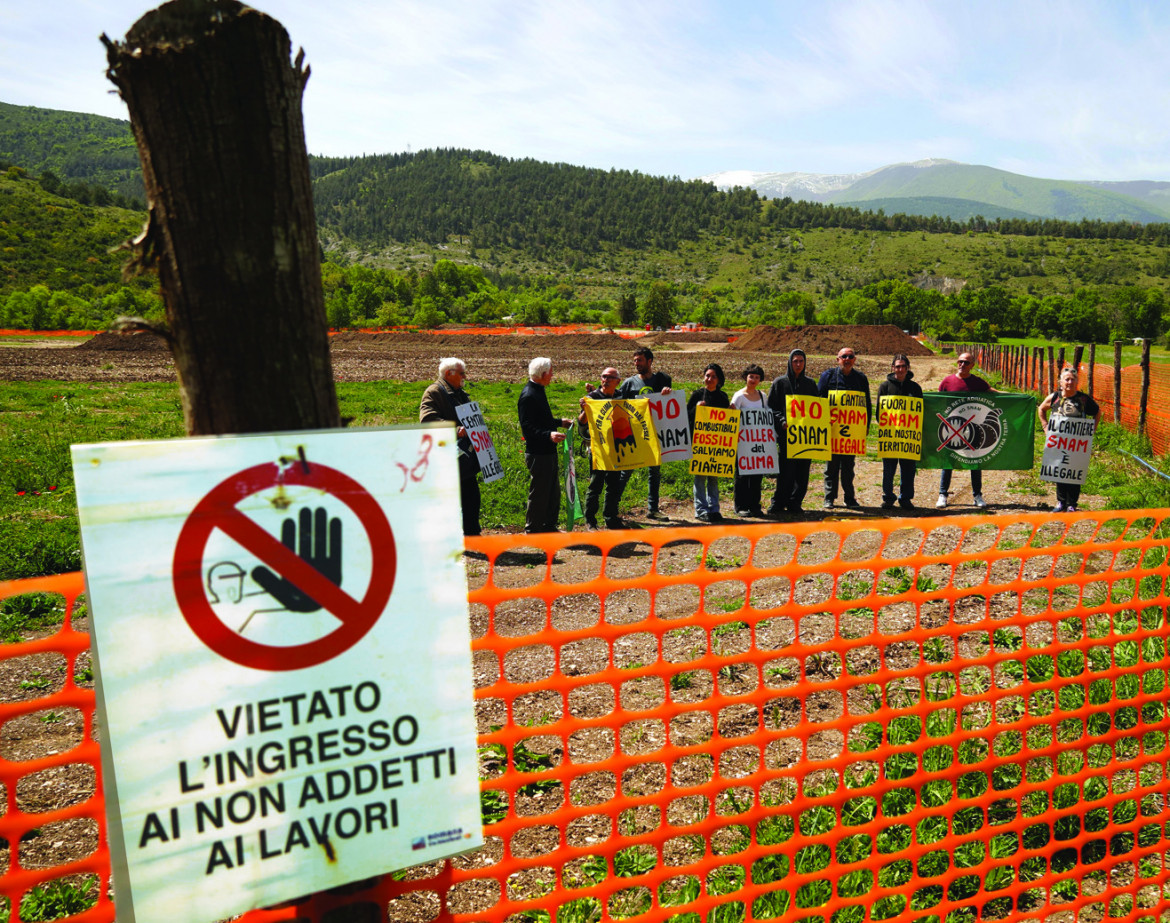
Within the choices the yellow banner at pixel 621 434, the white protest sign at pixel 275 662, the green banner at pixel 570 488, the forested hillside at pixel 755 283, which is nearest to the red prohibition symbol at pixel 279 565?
the white protest sign at pixel 275 662

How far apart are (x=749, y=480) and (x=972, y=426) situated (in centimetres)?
374

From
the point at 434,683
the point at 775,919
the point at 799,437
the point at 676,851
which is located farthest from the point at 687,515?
the point at 434,683

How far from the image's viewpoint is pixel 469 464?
848 cm

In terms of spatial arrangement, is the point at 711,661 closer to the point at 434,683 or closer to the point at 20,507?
the point at 434,683

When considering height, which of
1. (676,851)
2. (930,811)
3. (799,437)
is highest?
(799,437)

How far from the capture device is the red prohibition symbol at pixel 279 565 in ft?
5.39

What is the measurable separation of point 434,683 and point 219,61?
158 cm

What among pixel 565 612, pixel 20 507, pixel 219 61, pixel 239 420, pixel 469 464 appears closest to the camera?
pixel 219 61

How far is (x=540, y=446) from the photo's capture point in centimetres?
898

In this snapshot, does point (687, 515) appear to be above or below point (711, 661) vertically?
below

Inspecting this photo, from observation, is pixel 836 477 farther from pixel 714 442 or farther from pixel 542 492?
pixel 542 492

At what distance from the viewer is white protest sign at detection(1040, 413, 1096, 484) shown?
9.80 metres

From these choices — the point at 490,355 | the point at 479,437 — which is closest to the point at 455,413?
the point at 479,437

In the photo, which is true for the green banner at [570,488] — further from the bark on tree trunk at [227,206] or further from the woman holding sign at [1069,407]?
the bark on tree trunk at [227,206]
